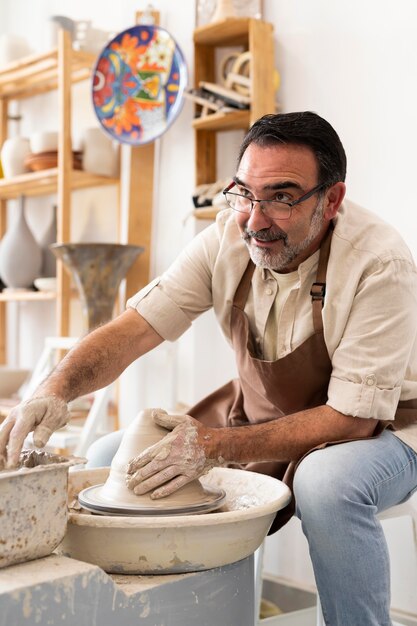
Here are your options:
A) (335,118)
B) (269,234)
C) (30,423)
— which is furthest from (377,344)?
(335,118)

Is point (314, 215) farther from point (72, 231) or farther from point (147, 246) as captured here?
point (72, 231)

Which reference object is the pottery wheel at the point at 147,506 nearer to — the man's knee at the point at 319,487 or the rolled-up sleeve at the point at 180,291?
the man's knee at the point at 319,487

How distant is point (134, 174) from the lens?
322 centimetres

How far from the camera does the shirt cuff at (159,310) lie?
6.15 ft

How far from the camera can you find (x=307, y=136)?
1665 millimetres

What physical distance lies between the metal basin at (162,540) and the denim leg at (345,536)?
0.12 metres

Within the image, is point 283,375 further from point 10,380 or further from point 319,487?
point 10,380

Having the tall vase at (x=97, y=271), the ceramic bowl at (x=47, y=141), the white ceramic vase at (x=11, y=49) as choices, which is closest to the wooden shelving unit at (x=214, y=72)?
the tall vase at (x=97, y=271)

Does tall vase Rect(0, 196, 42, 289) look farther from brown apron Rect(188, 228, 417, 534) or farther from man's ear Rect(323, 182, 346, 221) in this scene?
man's ear Rect(323, 182, 346, 221)

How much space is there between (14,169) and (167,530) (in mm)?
2768

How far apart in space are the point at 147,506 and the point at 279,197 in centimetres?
71

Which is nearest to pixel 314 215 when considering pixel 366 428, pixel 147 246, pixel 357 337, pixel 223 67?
pixel 357 337

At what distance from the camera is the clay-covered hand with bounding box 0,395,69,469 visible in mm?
1323

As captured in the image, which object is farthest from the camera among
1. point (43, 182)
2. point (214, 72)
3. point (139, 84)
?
point (43, 182)
